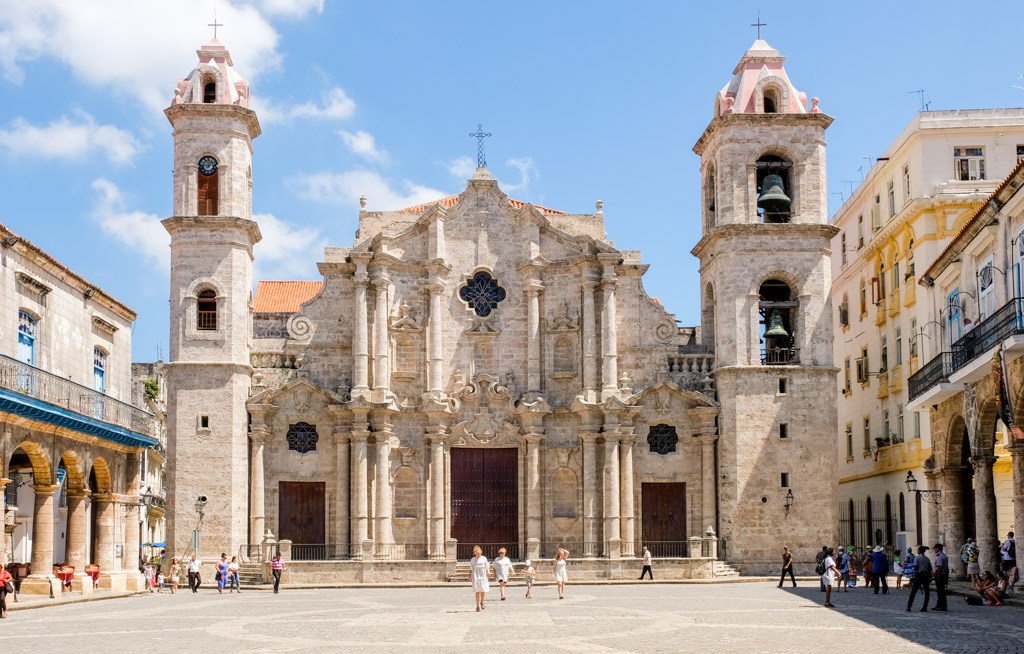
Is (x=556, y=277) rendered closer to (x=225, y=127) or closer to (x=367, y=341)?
(x=367, y=341)

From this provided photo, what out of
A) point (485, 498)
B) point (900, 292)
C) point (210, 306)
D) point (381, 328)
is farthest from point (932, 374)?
point (210, 306)

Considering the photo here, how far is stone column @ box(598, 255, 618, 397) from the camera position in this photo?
1715 inches

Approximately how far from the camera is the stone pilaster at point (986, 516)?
3072 centimetres

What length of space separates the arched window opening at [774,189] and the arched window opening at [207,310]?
1815 cm

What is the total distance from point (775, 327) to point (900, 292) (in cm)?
559

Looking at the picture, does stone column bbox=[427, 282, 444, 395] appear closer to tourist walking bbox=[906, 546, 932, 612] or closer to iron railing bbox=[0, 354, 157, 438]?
iron railing bbox=[0, 354, 157, 438]

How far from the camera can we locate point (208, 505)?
134 ft

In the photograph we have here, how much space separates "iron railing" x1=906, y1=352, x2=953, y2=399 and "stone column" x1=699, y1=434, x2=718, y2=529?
8692mm

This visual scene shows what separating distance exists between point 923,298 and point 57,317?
2633 cm

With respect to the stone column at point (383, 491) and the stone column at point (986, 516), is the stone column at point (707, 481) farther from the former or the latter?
the stone column at point (986, 516)

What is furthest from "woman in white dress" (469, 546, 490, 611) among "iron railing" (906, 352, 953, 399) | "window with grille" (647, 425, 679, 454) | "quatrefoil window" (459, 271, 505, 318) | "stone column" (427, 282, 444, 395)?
"quatrefoil window" (459, 271, 505, 318)

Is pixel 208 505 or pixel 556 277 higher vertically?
pixel 556 277

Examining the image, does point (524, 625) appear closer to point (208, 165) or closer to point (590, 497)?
point (590, 497)

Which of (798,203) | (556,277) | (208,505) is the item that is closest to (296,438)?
(208,505)
